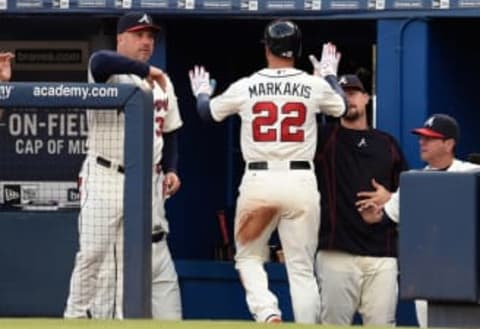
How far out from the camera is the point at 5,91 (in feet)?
37.4

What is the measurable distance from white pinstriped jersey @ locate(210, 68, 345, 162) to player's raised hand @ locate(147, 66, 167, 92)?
47cm

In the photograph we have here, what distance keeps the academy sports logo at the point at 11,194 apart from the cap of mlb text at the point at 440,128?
116 inches

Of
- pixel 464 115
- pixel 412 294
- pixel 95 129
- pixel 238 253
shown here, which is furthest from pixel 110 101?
pixel 464 115

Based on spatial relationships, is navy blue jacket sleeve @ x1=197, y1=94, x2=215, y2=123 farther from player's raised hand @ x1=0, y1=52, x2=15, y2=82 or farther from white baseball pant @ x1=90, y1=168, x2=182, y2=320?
player's raised hand @ x1=0, y1=52, x2=15, y2=82

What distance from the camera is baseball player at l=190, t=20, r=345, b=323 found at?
37.9 ft

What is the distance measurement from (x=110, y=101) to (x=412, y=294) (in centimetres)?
196

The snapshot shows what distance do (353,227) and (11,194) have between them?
2422 millimetres

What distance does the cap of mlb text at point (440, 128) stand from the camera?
Answer: 1157cm

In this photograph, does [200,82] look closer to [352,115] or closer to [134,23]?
[134,23]

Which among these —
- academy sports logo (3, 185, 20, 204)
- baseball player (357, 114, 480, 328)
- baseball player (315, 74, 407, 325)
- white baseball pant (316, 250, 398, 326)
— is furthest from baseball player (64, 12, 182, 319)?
academy sports logo (3, 185, 20, 204)

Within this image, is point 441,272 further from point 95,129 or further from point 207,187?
point 207,187

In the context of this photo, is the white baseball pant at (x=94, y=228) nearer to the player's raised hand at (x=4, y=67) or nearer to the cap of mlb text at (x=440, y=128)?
the player's raised hand at (x=4, y=67)

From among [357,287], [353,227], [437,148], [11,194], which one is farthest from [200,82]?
[11,194]

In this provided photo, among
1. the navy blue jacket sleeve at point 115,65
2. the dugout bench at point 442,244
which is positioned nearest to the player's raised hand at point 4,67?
the navy blue jacket sleeve at point 115,65
